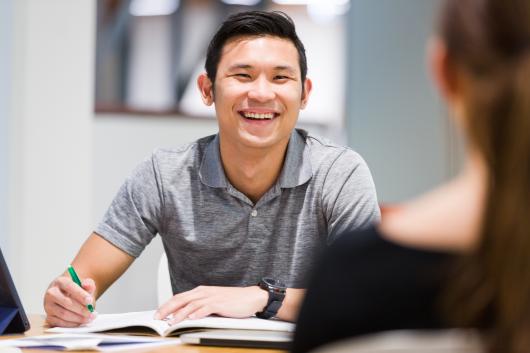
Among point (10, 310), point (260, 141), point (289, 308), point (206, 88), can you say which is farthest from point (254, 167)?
point (10, 310)

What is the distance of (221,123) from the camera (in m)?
2.08

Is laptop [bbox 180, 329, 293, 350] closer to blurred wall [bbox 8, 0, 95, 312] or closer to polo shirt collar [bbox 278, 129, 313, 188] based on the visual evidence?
polo shirt collar [bbox 278, 129, 313, 188]

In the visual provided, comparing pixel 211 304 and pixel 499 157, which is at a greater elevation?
pixel 499 157

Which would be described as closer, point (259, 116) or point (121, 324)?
point (121, 324)

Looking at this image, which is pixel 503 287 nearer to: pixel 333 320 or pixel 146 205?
pixel 333 320

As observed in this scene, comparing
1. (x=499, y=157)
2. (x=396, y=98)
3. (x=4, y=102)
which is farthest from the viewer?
(x=396, y=98)

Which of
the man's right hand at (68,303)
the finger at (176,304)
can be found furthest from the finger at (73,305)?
the finger at (176,304)

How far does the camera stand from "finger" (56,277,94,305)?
61.7 inches

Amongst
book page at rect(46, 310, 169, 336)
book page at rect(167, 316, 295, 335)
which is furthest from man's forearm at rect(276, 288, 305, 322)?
book page at rect(46, 310, 169, 336)

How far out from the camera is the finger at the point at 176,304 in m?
1.53

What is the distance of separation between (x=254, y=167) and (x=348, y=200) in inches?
10.9

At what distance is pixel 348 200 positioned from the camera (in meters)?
1.95

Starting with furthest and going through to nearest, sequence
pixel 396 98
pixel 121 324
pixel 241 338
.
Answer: pixel 396 98 → pixel 121 324 → pixel 241 338

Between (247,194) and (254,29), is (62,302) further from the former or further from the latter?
(254,29)
